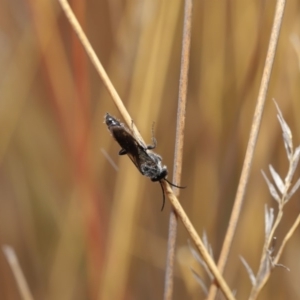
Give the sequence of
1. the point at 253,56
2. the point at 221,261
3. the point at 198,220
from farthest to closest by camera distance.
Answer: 1. the point at 198,220
2. the point at 253,56
3. the point at 221,261

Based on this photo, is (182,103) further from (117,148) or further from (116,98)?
(117,148)

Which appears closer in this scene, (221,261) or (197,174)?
(221,261)

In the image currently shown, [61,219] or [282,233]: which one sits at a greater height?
[61,219]

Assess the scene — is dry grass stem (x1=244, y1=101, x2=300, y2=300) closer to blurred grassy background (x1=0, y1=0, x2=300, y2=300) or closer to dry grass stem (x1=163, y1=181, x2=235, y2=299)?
dry grass stem (x1=163, y1=181, x2=235, y2=299)

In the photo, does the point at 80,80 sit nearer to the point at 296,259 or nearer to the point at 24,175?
the point at 24,175

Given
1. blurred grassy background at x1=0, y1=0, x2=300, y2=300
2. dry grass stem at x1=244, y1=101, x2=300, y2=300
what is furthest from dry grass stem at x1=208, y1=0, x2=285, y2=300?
blurred grassy background at x1=0, y1=0, x2=300, y2=300

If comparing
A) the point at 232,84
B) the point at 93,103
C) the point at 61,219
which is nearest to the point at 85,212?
the point at 61,219

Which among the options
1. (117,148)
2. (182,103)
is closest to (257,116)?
(182,103)

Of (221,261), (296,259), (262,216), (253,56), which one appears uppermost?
(253,56)
